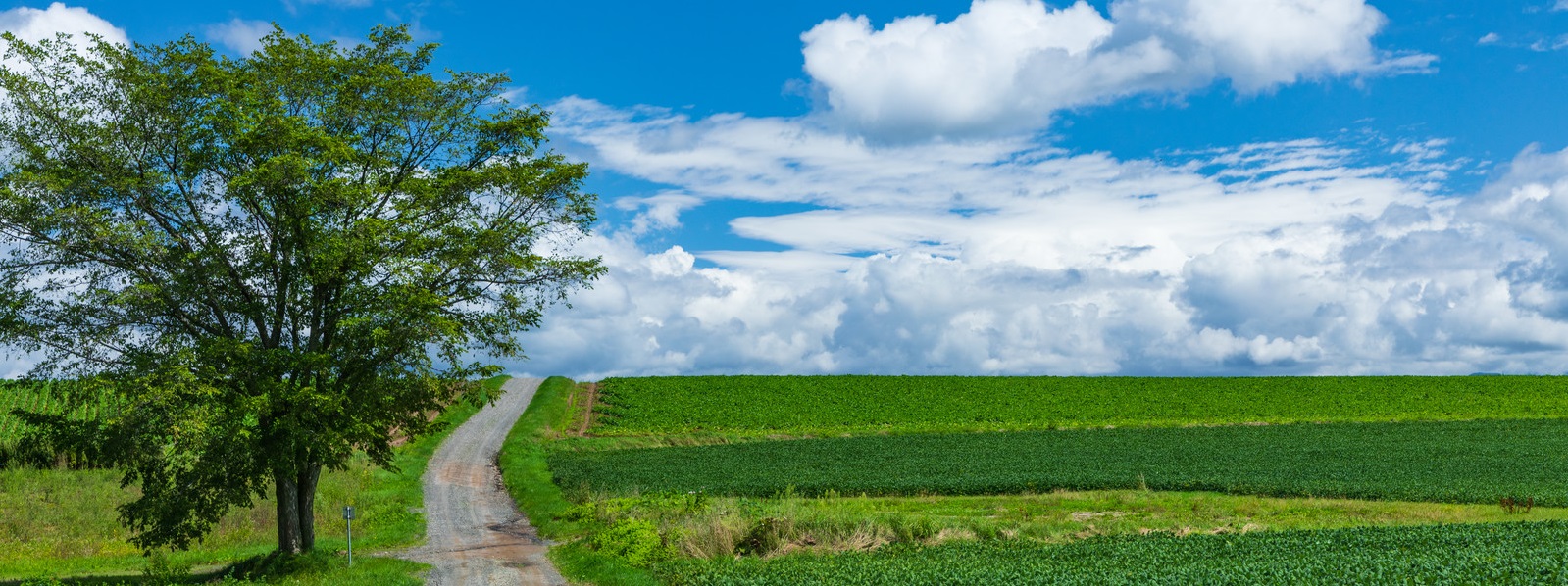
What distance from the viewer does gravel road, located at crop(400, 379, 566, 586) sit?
26.7m

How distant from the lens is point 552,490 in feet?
143

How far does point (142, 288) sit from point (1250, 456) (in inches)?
1878

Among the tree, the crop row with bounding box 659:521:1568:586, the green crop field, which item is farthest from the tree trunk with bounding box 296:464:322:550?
the green crop field

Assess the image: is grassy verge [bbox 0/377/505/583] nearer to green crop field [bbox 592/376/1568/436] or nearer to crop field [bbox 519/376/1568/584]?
crop field [bbox 519/376/1568/584]

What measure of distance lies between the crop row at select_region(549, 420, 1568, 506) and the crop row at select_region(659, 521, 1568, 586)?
15858 mm

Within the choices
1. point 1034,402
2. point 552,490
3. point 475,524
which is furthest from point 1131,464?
point 1034,402

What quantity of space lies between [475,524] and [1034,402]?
60.1m

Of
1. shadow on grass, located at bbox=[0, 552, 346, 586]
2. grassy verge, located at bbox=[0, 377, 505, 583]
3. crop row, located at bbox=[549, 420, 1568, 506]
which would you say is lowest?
crop row, located at bbox=[549, 420, 1568, 506]

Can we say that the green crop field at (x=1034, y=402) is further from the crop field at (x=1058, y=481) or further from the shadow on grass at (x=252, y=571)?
the shadow on grass at (x=252, y=571)

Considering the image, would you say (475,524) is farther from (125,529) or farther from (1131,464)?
(1131,464)

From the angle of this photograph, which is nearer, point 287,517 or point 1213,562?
point 1213,562

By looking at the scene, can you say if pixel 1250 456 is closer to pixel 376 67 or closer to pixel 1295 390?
pixel 376 67

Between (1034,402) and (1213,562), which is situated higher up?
(1034,402)

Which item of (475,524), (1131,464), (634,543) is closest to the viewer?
(634,543)
